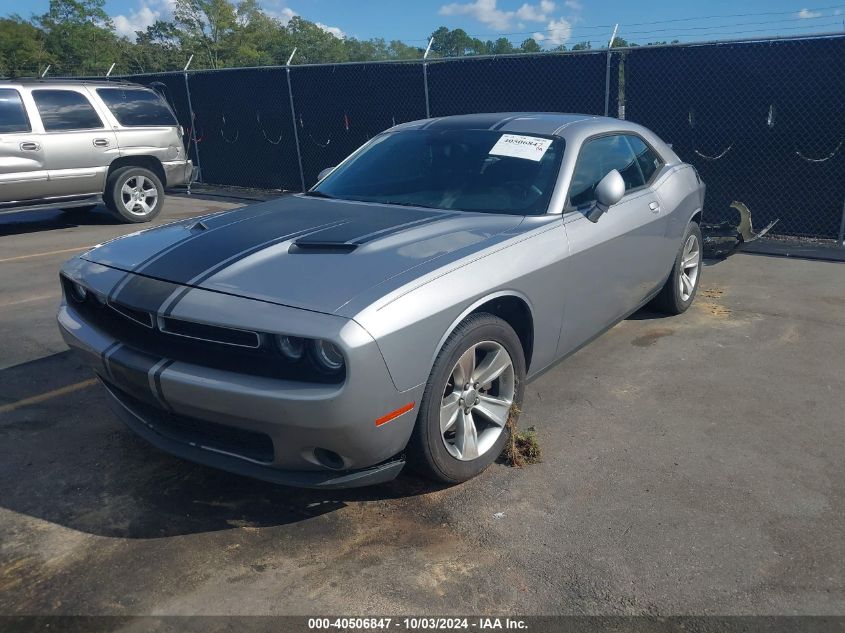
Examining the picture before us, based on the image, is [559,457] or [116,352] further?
[559,457]

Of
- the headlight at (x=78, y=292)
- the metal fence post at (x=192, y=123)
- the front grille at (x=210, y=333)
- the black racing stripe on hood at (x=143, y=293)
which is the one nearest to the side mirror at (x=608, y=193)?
the front grille at (x=210, y=333)

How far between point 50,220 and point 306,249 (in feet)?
30.2

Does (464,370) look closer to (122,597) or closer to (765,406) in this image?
(122,597)

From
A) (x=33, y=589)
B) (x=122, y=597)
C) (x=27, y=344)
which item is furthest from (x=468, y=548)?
(x=27, y=344)

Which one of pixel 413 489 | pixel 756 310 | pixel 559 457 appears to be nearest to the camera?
pixel 413 489

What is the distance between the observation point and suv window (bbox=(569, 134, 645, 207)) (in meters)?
4.10

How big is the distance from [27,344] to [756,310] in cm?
552

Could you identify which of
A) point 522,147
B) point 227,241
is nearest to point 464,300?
point 227,241

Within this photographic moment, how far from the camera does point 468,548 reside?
9.43 feet

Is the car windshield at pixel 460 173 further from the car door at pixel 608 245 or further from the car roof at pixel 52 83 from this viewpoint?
the car roof at pixel 52 83

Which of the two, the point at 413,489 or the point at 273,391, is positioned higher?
the point at 273,391

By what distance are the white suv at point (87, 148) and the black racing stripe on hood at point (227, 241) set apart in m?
6.77

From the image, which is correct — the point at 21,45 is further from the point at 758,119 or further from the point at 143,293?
the point at 143,293

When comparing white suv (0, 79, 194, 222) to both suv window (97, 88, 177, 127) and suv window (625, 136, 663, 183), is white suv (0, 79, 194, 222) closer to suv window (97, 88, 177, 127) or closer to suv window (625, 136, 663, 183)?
suv window (97, 88, 177, 127)
